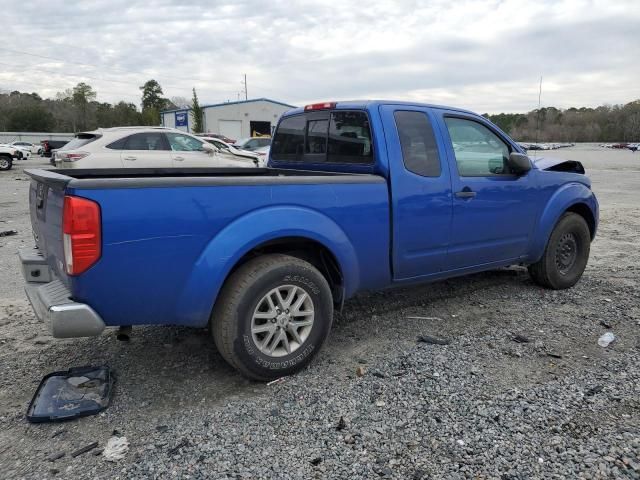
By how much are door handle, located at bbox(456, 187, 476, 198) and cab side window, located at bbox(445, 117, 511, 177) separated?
140mm

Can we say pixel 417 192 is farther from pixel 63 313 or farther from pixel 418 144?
pixel 63 313

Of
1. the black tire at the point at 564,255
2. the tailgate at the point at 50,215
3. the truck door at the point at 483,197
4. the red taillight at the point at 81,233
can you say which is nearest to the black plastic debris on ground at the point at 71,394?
the tailgate at the point at 50,215

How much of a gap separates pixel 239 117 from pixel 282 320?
1812 inches

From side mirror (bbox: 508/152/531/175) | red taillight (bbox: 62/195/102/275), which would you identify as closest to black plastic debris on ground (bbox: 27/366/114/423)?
red taillight (bbox: 62/195/102/275)

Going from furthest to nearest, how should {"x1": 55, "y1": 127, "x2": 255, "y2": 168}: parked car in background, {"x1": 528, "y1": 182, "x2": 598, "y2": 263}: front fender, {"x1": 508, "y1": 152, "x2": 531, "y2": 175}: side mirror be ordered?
1. {"x1": 55, "y1": 127, "x2": 255, "y2": 168}: parked car in background
2. {"x1": 528, "y1": 182, "x2": 598, "y2": 263}: front fender
3. {"x1": 508, "y1": 152, "x2": 531, "y2": 175}: side mirror

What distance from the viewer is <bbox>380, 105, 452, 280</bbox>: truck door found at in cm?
394

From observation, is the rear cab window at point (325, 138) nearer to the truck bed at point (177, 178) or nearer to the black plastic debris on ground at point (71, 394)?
the truck bed at point (177, 178)

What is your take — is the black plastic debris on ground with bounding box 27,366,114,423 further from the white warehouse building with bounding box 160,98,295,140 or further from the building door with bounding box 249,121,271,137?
Result: the building door with bounding box 249,121,271,137

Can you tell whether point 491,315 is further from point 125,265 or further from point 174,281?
point 125,265

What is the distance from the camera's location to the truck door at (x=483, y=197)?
4344 mm

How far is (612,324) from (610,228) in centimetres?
570

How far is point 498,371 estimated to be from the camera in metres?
3.59

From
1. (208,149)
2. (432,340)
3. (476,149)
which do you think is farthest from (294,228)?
(208,149)

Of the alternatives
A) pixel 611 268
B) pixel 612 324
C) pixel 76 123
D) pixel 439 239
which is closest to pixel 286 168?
pixel 439 239
